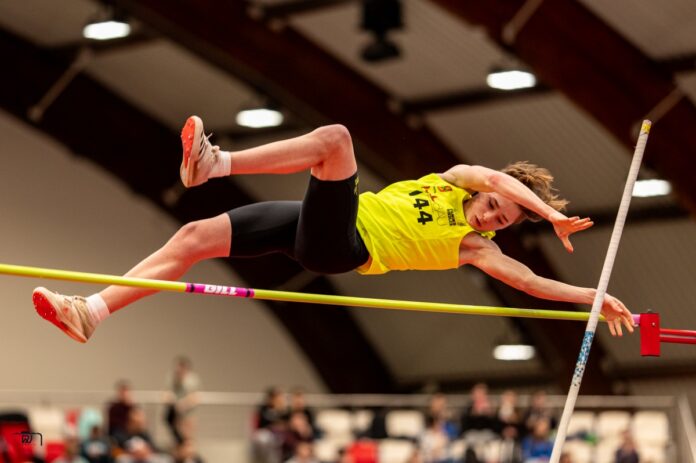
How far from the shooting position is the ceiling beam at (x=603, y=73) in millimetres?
13297

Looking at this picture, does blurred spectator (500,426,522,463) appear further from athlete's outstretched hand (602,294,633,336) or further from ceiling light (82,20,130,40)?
athlete's outstretched hand (602,294,633,336)

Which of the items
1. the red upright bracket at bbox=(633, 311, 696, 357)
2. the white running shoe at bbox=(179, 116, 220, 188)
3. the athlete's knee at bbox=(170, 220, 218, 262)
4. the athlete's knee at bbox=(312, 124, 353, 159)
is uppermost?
the athlete's knee at bbox=(312, 124, 353, 159)

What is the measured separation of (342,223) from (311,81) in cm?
1055

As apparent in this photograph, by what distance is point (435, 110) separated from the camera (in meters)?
16.6

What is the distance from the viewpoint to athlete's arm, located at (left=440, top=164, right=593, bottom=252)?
5160 mm

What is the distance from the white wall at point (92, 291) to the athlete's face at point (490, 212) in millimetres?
10226

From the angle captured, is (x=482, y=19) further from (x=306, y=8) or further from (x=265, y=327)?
(x=265, y=327)

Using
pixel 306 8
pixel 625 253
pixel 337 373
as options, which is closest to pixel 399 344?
pixel 337 373

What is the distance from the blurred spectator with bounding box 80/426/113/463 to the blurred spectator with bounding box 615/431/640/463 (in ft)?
17.4

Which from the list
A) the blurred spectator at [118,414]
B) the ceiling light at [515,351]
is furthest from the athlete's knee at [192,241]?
the ceiling light at [515,351]

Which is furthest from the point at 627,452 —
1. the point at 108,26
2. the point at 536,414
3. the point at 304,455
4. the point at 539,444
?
the point at 108,26

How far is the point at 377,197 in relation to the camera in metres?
5.71

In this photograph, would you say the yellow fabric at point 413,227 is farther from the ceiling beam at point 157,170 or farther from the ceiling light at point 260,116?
the ceiling beam at point 157,170

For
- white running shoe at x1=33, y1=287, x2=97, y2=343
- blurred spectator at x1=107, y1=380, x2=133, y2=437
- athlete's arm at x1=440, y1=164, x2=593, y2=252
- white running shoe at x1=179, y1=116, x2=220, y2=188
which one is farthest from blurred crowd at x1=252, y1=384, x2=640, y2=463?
white running shoe at x1=179, y1=116, x2=220, y2=188
